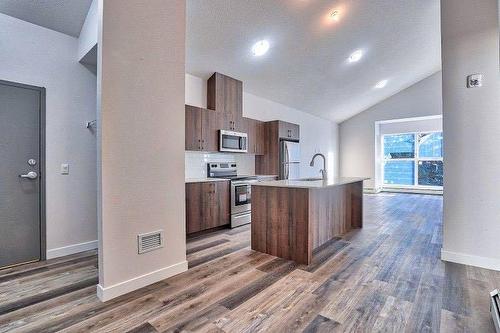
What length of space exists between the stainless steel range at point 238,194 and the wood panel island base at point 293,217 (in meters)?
0.98

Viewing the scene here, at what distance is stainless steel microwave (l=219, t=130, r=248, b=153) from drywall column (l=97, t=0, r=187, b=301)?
6.09 ft

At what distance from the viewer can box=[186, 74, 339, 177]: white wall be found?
437 centimetres

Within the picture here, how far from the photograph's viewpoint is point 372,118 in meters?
8.58

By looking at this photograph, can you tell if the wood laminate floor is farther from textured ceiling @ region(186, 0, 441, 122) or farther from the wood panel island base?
textured ceiling @ region(186, 0, 441, 122)

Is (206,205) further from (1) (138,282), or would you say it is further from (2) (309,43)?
(2) (309,43)

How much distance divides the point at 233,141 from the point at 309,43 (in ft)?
6.86

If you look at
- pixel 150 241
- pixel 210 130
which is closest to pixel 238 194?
pixel 210 130

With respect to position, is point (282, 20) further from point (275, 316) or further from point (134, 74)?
point (275, 316)

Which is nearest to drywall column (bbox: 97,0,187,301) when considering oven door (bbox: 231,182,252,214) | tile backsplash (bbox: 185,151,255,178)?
oven door (bbox: 231,182,252,214)

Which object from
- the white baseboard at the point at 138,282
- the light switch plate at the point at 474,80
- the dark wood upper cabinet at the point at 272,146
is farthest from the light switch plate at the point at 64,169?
the light switch plate at the point at 474,80

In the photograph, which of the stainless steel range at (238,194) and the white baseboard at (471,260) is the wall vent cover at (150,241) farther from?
the white baseboard at (471,260)

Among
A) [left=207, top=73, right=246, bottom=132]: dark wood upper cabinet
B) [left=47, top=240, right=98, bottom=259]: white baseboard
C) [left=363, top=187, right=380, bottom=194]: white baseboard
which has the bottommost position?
[left=47, top=240, right=98, bottom=259]: white baseboard

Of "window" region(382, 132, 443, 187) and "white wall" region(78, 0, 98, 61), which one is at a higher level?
"white wall" region(78, 0, 98, 61)

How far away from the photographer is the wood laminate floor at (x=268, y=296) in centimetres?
161
